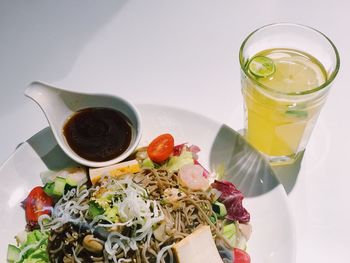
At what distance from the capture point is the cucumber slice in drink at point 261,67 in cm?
223

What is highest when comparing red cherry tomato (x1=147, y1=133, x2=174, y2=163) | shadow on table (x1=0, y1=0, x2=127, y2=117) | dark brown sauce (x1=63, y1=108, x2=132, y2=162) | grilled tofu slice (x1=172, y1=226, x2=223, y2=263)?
shadow on table (x1=0, y1=0, x2=127, y2=117)


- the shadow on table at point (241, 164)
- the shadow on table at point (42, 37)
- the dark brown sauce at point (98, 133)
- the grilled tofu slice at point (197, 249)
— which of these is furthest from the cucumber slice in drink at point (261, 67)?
the shadow on table at point (42, 37)

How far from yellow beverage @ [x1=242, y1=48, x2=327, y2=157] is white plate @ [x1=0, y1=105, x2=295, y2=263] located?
0.52 ft

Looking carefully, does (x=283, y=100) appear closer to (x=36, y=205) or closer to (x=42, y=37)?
(x=36, y=205)

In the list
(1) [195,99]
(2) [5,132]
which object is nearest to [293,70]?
(1) [195,99]

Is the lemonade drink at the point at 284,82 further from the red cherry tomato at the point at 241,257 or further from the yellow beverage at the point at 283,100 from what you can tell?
the red cherry tomato at the point at 241,257

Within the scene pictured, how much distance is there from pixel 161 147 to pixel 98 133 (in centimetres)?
32

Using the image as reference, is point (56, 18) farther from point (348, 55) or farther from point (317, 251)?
point (317, 251)

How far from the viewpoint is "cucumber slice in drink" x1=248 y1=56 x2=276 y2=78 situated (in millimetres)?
2231

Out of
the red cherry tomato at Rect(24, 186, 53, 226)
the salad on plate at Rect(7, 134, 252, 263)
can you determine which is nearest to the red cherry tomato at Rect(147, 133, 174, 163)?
the salad on plate at Rect(7, 134, 252, 263)

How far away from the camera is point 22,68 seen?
118 inches

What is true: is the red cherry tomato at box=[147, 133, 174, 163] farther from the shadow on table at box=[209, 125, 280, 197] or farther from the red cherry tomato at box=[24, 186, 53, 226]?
the red cherry tomato at box=[24, 186, 53, 226]

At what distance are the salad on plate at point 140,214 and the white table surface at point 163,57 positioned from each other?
1.34ft

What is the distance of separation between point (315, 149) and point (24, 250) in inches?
58.8
